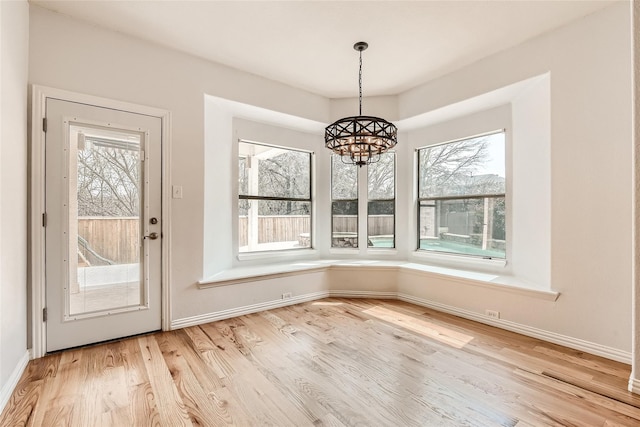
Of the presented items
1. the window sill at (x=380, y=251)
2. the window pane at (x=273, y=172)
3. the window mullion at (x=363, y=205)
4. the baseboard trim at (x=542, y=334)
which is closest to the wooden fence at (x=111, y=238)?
the window pane at (x=273, y=172)

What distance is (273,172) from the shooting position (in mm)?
4117

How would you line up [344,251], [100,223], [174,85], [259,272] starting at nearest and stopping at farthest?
[100,223], [174,85], [259,272], [344,251]

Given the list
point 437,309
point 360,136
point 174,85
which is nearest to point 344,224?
point 437,309

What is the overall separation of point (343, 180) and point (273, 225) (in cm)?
126

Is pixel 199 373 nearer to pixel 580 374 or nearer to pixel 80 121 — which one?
pixel 80 121

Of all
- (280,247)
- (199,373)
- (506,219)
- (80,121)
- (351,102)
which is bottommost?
Answer: (199,373)

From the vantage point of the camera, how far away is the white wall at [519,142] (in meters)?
2.29

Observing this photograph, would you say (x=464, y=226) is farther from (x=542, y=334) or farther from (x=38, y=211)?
(x=38, y=211)

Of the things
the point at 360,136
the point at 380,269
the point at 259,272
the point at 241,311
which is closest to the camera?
the point at 360,136

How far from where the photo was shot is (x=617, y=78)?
7.46 feet

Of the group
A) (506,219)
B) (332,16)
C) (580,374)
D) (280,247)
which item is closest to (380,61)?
(332,16)

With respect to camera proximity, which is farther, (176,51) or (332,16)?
(176,51)

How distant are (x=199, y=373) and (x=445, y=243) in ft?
10.5

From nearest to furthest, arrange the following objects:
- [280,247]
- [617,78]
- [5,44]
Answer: [5,44] → [617,78] → [280,247]
